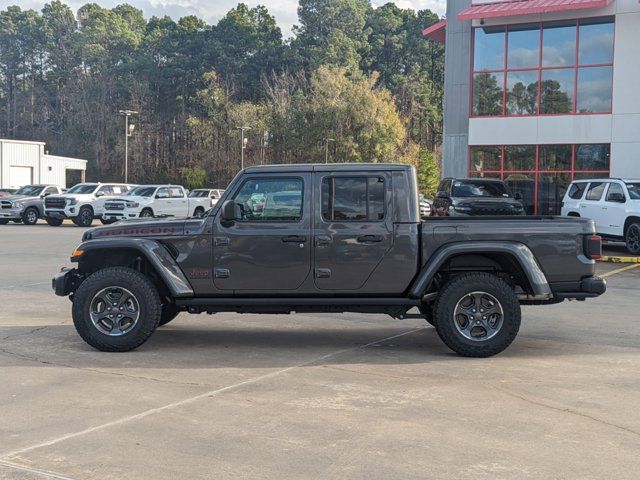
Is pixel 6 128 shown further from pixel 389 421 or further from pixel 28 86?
pixel 389 421

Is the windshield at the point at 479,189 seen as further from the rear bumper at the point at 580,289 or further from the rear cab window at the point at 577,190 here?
the rear bumper at the point at 580,289

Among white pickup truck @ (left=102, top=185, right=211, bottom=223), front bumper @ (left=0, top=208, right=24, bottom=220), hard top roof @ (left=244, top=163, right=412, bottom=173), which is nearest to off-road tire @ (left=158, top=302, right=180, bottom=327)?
hard top roof @ (left=244, top=163, right=412, bottom=173)

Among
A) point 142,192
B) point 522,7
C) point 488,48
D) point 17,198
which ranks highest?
point 522,7

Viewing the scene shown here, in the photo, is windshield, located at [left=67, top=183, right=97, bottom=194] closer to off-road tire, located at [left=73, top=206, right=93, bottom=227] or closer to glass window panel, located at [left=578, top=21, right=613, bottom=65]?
off-road tire, located at [left=73, top=206, right=93, bottom=227]

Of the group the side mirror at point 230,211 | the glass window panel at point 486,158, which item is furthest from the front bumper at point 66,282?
the glass window panel at point 486,158

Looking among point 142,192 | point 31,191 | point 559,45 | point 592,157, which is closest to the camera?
point 592,157

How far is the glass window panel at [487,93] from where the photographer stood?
3086 centimetres

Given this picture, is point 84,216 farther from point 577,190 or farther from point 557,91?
point 577,190

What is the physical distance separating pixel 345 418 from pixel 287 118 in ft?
231

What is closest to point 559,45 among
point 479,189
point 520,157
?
point 520,157

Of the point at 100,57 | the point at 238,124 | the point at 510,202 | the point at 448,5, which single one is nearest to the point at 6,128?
the point at 100,57

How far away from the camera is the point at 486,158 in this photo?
31250 mm

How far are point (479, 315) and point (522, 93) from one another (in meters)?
25.0

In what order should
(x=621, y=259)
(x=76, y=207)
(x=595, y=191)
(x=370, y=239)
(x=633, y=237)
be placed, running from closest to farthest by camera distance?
1. (x=370, y=239)
2. (x=621, y=259)
3. (x=633, y=237)
4. (x=595, y=191)
5. (x=76, y=207)
